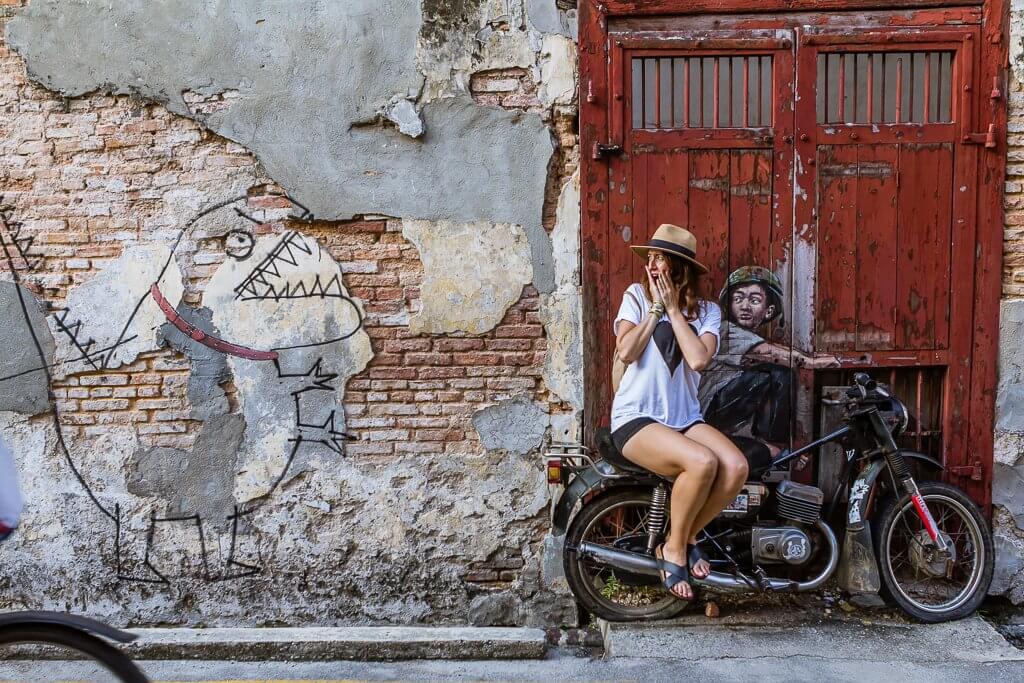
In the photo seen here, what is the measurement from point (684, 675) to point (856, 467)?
1472 millimetres

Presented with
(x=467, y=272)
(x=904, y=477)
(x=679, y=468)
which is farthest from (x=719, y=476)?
(x=467, y=272)

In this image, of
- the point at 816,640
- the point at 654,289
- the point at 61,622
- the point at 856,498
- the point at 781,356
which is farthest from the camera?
the point at 781,356

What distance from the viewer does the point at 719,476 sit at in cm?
396

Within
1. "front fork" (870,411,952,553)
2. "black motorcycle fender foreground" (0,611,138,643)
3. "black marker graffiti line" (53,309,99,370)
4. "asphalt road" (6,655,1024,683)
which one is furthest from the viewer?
"black marker graffiti line" (53,309,99,370)

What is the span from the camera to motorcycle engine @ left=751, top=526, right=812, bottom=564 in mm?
4203

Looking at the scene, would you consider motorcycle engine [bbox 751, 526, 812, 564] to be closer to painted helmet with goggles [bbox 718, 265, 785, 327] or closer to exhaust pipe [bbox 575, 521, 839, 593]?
exhaust pipe [bbox 575, 521, 839, 593]

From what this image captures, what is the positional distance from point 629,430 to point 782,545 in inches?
38.2

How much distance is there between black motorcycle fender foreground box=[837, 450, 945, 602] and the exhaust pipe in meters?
0.11

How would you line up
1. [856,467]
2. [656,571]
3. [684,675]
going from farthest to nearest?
[856,467]
[656,571]
[684,675]

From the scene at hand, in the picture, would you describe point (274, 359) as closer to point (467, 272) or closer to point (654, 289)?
point (467, 272)

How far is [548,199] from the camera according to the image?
4.52 m

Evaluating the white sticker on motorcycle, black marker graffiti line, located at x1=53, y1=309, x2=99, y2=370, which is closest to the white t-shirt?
the white sticker on motorcycle

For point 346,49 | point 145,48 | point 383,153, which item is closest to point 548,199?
point 383,153

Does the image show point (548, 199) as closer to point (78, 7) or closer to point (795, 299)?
point (795, 299)
